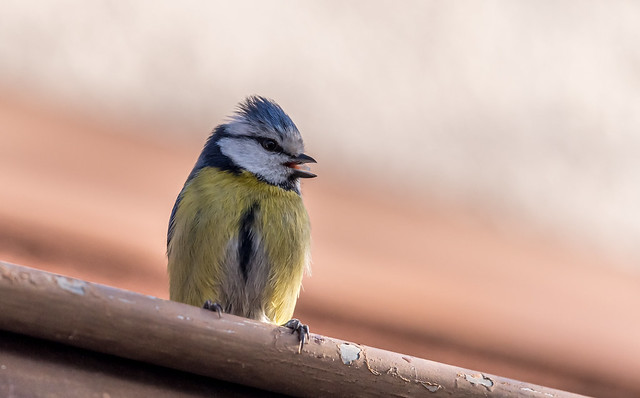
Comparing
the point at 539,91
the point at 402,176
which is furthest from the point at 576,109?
the point at 402,176

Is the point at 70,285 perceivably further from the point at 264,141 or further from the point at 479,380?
A: the point at 264,141

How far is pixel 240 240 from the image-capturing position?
7.13 ft

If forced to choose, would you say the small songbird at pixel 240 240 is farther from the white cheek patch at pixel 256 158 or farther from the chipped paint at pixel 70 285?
the chipped paint at pixel 70 285

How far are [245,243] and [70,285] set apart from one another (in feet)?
3.67

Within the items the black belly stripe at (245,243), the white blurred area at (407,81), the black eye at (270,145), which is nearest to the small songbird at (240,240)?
the black belly stripe at (245,243)

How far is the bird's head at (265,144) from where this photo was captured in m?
2.42

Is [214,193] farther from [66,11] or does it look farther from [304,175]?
[66,11]

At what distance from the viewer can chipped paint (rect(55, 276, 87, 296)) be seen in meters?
1.06

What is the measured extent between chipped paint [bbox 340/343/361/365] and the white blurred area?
7.19ft

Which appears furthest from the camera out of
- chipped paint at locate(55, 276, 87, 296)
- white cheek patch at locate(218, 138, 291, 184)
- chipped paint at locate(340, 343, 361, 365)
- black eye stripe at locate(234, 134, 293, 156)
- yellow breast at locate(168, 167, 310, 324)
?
black eye stripe at locate(234, 134, 293, 156)

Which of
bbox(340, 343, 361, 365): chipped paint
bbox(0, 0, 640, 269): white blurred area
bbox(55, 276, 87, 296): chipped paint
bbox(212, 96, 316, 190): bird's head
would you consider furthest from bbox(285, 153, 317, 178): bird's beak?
bbox(55, 276, 87, 296): chipped paint

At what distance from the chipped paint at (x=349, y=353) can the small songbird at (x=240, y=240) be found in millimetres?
867

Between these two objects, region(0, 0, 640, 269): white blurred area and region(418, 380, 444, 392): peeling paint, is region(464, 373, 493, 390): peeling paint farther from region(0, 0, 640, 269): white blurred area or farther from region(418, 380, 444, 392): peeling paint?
region(0, 0, 640, 269): white blurred area

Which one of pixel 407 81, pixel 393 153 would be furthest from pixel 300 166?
pixel 407 81
